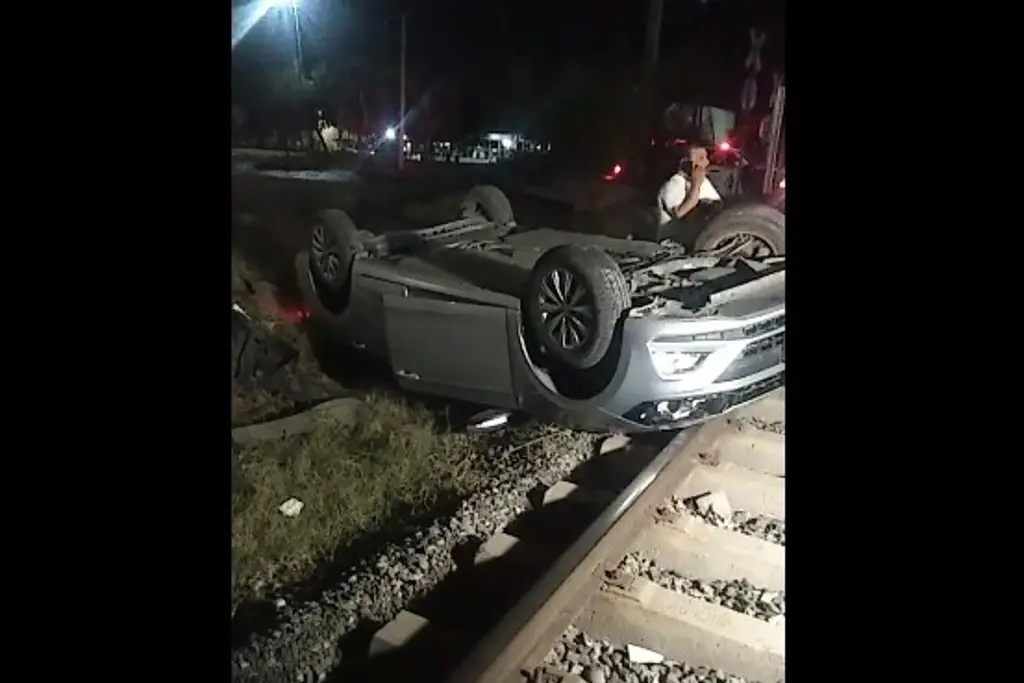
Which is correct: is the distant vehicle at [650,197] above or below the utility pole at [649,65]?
below

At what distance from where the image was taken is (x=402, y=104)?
3.47ft

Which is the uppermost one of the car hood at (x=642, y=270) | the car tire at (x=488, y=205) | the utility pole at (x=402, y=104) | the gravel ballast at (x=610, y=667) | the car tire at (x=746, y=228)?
the utility pole at (x=402, y=104)

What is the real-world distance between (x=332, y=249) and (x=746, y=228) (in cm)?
37

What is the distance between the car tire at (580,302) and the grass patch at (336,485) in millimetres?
120

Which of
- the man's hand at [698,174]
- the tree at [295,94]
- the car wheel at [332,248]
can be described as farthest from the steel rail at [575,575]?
the tree at [295,94]

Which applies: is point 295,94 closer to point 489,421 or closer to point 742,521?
point 489,421

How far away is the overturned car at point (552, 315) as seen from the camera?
102 centimetres

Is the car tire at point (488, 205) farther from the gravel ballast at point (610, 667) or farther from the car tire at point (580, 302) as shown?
the gravel ballast at point (610, 667)
